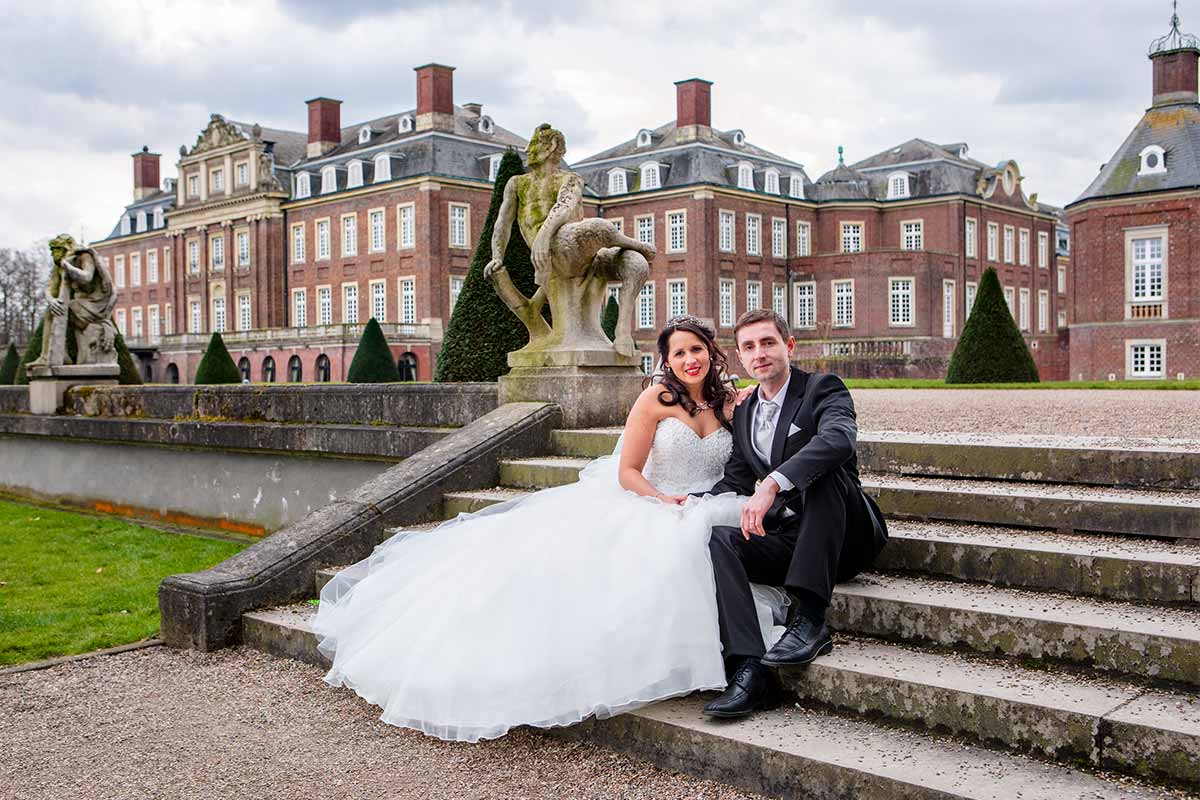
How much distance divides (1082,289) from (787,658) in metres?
36.6

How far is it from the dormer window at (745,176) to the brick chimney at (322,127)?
63.1ft

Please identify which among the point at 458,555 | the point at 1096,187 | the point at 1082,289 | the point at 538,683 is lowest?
the point at 538,683

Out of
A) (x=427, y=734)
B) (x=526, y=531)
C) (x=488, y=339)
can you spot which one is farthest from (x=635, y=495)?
(x=488, y=339)

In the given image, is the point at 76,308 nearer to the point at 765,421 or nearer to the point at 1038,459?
the point at 765,421

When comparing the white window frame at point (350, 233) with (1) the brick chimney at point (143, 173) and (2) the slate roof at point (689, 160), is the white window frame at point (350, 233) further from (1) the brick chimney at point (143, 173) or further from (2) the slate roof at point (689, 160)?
(1) the brick chimney at point (143, 173)

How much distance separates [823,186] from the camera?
168ft

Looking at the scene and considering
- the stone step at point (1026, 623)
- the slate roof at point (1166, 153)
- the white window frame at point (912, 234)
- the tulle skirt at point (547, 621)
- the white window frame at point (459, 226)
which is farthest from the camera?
the white window frame at point (912, 234)

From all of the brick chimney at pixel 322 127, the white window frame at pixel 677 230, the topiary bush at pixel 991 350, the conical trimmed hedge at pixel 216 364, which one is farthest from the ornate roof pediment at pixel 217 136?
the topiary bush at pixel 991 350

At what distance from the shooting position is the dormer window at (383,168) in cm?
4628

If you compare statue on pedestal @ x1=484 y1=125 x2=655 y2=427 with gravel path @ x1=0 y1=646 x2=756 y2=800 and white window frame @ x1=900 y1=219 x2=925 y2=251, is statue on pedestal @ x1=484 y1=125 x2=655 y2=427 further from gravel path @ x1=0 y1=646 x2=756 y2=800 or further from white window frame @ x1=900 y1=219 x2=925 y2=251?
white window frame @ x1=900 y1=219 x2=925 y2=251

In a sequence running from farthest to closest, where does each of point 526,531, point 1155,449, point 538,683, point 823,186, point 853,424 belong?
point 823,186
point 1155,449
point 526,531
point 853,424
point 538,683

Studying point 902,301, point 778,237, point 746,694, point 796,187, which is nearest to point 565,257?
point 746,694

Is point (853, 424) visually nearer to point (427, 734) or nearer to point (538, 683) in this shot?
point (538, 683)

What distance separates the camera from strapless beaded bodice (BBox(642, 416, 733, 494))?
444 cm
